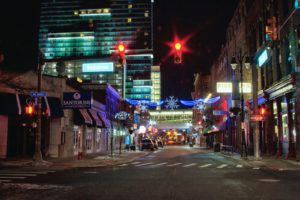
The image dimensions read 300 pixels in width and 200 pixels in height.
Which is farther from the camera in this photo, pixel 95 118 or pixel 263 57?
pixel 95 118

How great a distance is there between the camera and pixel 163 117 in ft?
488

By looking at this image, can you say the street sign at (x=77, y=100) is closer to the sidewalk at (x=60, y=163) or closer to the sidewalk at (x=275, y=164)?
the sidewalk at (x=60, y=163)

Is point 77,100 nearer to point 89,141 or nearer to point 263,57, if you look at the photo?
point 89,141

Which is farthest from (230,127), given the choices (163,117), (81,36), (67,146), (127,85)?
(81,36)

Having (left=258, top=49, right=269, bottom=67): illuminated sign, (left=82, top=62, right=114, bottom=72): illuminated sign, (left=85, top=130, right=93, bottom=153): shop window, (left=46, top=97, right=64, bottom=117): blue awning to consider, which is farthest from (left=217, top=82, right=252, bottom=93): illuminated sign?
(left=82, top=62, right=114, bottom=72): illuminated sign

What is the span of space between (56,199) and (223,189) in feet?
18.2

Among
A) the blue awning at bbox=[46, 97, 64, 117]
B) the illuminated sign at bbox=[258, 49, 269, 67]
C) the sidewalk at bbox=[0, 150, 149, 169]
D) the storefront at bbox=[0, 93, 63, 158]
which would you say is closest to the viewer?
the sidewalk at bbox=[0, 150, 149, 169]

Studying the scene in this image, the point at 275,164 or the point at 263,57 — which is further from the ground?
the point at 263,57

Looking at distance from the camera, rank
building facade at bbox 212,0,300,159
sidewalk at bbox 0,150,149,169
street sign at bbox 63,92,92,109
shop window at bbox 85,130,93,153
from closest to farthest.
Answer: sidewalk at bbox 0,150,149,169, building facade at bbox 212,0,300,159, street sign at bbox 63,92,92,109, shop window at bbox 85,130,93,153

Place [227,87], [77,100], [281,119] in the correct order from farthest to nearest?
[227,87] < [281,119] < [77,100]

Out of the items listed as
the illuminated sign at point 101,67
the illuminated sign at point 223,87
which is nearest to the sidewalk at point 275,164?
the illuminated sign at point 223,87

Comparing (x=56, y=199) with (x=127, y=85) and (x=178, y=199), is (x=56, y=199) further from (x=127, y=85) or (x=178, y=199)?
(x=127, y=85)

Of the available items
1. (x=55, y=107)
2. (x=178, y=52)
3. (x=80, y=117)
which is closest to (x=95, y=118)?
(x=80, y=117)

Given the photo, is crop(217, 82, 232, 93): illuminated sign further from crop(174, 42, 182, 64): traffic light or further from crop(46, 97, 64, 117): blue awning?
crop(174, 42, 182, 64): traffic light
